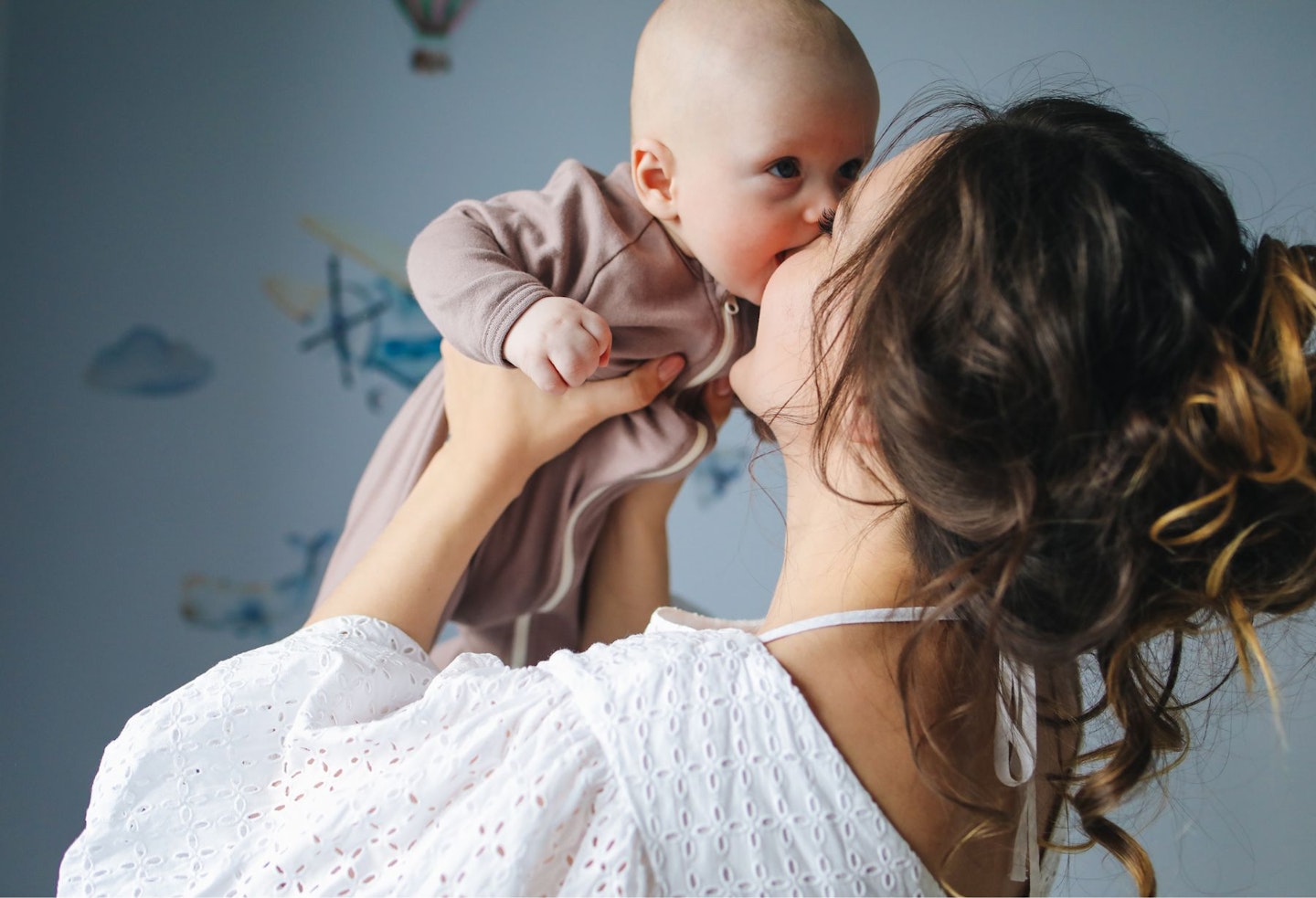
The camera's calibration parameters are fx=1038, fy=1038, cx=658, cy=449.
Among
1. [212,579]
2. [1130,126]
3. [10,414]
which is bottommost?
[212,579]

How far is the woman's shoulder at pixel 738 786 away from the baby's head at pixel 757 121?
50 cm

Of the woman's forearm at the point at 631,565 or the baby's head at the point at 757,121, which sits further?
the woman's forearm at the point at 631,565

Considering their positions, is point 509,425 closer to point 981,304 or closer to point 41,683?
point 981,304

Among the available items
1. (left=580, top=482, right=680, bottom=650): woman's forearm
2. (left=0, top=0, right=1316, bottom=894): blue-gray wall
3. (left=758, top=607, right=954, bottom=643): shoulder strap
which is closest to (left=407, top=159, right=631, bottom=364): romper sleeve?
(left=580, top=482, right=680, bottom=650): woman's forearm

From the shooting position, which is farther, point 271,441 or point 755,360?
point 271,441

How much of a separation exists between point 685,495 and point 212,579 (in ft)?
2.96

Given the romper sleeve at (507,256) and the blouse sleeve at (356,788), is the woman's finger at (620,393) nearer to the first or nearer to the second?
the romper sleeve at (507,256)

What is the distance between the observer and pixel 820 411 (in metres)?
0.80

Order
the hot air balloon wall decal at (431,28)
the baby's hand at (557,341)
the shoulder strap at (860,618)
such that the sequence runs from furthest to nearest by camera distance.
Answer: the hot air balloon wall decal at (431,28) < the baby's hand at (557,341) < the shoulder strap at (860,618)

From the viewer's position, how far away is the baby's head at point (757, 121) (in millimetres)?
1015

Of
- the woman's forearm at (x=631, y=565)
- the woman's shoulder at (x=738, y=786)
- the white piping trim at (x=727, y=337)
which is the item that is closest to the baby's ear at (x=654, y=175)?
the white piping trim at (x=727, y=337)

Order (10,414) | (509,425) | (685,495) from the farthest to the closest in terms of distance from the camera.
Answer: (685,495) < (10,414) < (509,425)

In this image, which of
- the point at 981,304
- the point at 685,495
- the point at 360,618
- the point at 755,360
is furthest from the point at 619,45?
the point at 981,304

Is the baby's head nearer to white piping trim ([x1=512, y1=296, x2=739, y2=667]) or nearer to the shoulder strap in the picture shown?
white piping trim ([x1=512, y1=296, x2=739, y2=667])
